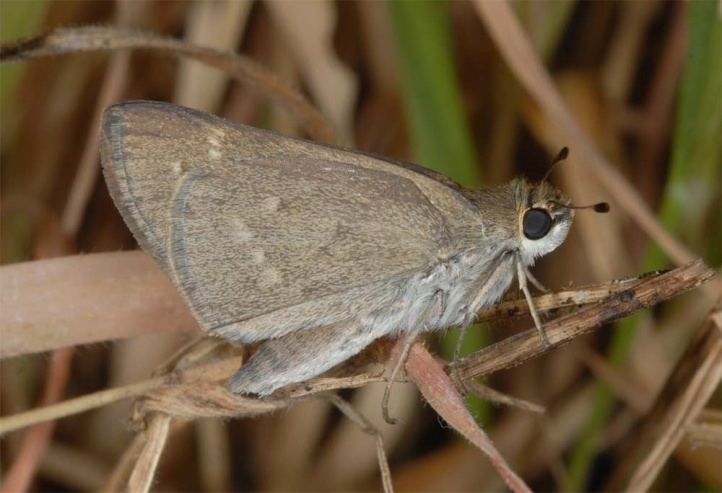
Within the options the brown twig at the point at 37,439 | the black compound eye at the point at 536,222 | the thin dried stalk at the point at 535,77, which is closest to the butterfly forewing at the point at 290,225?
the black compound eye at the point at 536,222

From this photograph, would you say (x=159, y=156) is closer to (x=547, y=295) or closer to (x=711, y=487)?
(x=547, y=295)

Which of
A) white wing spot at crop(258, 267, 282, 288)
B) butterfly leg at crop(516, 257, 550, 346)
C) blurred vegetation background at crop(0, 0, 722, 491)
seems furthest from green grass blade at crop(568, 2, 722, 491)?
white wing spot at crop(258, 267, 282, 288)

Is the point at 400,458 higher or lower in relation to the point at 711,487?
lower

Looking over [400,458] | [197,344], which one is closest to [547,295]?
[197,344]

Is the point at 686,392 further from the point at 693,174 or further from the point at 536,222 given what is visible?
the point at 693,174

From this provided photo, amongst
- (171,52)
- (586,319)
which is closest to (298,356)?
(586,319)
